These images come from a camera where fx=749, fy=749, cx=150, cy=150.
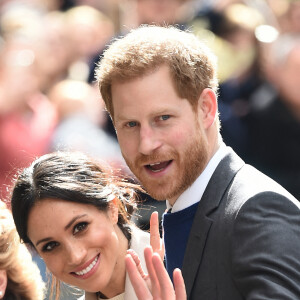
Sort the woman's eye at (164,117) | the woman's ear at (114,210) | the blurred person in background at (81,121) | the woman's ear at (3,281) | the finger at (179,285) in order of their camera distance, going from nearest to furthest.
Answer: the finger at (179,285)
the woman's eye at (164,117)
the woman's ear at (114,210)
the woman's ear at (3,281)
the blurred person in background at (81,121)

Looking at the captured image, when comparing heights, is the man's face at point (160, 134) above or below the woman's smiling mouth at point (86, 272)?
above

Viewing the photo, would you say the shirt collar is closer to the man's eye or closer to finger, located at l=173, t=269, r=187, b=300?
the man's eye

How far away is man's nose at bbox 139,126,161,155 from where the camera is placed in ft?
8.57

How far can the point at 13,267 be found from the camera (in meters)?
3.51

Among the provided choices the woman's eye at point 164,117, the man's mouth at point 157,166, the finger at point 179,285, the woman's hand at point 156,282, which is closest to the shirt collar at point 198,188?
the man's mouth at point 157,166

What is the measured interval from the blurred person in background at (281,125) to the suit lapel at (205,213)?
222 cm

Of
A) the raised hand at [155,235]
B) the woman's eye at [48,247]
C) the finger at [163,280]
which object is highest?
the finger at [163,280]

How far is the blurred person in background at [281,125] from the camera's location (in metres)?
4.88

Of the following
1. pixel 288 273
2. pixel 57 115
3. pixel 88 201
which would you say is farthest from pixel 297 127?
pixel 288 273

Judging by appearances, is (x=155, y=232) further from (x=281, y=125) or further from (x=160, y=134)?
(x=281, y=125)

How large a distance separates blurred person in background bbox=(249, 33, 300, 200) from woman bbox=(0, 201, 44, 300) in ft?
6.32

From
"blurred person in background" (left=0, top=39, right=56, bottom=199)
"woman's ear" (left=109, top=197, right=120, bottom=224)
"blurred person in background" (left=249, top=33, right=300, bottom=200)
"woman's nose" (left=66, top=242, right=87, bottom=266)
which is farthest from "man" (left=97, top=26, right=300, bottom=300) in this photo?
"blurred person in background" (left=249, top=33, right=300, bottom=200)

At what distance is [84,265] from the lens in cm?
312

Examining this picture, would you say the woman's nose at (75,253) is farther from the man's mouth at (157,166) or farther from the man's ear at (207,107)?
the man's ear at (207,107)
